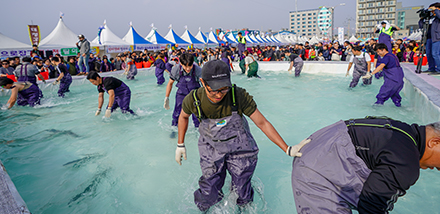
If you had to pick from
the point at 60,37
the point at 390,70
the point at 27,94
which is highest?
the point at 60,37

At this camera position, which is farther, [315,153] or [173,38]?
[173,38]

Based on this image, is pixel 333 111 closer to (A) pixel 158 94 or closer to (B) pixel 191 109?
(B) pixel 191 109

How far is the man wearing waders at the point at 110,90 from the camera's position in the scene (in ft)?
17.0

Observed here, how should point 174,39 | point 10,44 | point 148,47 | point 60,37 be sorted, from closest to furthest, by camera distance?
point 10,44 < point 60,37 < point 148,47 < point 174,39

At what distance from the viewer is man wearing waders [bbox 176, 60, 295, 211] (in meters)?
Answer: 2.15

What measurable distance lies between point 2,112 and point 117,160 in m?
5.92

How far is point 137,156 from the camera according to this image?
4.42 m

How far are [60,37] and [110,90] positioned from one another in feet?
49.1

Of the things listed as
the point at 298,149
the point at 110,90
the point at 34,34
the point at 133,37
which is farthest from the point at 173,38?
the point at 298,149

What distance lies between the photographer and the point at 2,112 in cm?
754

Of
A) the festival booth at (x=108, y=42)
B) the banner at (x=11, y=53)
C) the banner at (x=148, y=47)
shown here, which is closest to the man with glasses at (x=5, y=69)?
the banner at (x=11, y=53)

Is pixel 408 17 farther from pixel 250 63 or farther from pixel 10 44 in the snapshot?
pixel 10 44

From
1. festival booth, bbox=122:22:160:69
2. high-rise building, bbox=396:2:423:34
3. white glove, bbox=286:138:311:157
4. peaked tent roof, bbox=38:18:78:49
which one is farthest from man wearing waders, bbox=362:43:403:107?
high-rise building, bbox=396:2:423:34

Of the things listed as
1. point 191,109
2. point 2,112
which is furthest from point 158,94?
point 191,109
